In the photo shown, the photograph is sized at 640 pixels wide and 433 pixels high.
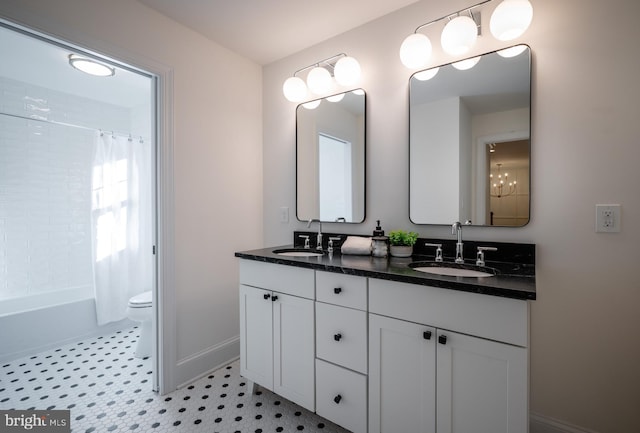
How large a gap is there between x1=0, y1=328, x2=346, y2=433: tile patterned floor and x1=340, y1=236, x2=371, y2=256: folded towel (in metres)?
0.93

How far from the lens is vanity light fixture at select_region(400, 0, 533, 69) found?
1.34 m

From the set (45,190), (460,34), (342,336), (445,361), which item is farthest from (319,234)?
(45,190)

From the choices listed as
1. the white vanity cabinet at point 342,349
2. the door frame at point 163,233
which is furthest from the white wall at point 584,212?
A: the door frame at point 163,233

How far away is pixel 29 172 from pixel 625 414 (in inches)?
181

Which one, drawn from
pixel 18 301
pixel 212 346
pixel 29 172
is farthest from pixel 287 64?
pixel 18 301

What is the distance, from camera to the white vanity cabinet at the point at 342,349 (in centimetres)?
135

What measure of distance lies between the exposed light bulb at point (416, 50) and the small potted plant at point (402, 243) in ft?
3.13

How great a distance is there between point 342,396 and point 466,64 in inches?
71.7

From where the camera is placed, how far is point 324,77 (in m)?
2.05

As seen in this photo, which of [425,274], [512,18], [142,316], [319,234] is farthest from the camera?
[142,316]

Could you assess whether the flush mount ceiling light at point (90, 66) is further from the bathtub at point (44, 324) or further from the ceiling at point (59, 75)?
the bathtub at point (44, 324)

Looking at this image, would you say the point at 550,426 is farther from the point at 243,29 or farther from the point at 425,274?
the point at 243,29

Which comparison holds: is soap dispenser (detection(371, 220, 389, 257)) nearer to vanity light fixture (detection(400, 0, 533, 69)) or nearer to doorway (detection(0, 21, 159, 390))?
vanity light fixture (detection(400, 0, 533, 69))

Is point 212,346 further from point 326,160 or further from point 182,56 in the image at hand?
point 182,56
